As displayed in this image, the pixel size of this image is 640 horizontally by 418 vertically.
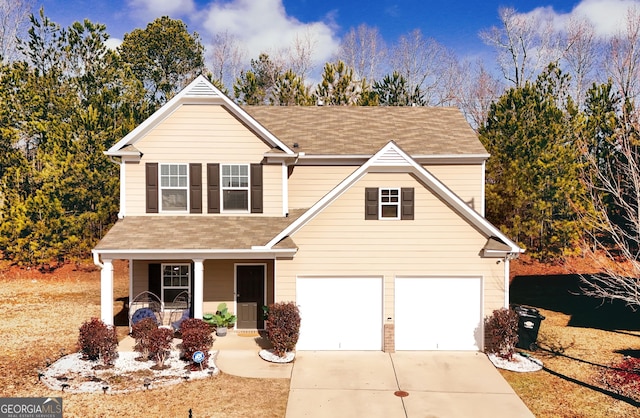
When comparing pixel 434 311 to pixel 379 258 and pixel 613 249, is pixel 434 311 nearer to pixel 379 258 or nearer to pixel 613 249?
pixel 379 258

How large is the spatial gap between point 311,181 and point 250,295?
4.87 metres

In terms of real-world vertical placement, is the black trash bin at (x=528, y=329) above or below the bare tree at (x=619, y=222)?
below

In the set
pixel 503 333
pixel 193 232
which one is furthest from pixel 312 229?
pixel 503 333

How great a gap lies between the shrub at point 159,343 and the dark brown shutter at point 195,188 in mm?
5114

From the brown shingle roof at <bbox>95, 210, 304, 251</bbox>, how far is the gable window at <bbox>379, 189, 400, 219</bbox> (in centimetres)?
298

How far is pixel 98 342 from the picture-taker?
13.3 metres

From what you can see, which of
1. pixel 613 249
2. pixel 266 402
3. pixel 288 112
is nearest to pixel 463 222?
pixel 266 402

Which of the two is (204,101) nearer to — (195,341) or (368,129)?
(368,129)

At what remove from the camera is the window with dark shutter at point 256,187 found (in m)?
17.2

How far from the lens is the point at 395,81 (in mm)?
37500

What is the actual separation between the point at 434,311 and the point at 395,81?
86.5 ft

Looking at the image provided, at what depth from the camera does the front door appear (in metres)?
17.0

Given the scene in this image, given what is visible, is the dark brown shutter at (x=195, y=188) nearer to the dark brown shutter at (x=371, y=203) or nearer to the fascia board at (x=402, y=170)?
the fascia board at (x=402, y=170)

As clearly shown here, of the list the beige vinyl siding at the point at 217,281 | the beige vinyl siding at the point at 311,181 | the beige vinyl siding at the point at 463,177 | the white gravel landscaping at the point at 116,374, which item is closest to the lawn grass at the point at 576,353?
the beige vinyl siding at the point at 463,177
